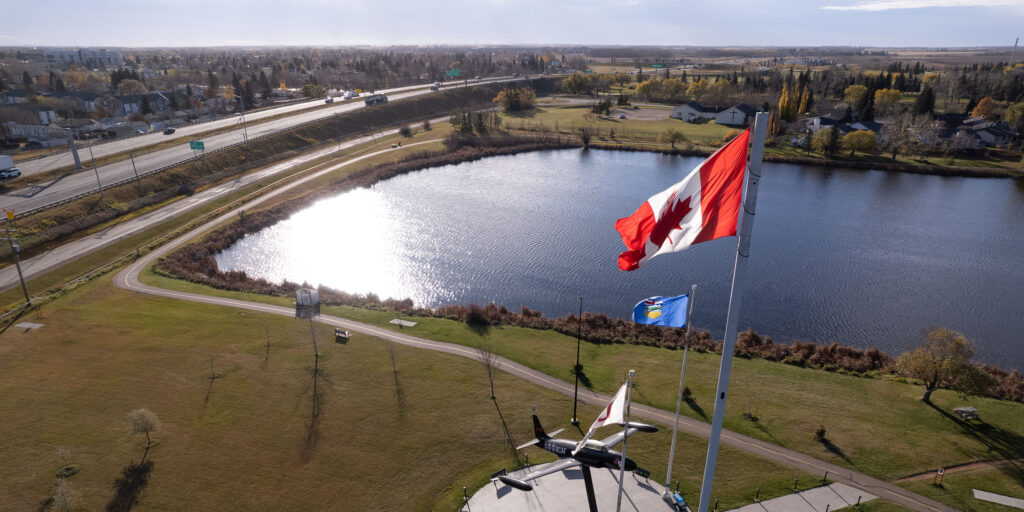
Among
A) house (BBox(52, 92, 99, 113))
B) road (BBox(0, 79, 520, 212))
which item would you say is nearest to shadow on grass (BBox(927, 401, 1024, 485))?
road (BBox(0, 79, 520, 212))

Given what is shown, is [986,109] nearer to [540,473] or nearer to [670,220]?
[540,473]

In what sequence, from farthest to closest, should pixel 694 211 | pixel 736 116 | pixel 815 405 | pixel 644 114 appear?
pixel 644 114 → pixel 736 116 → pixel 815 405 → pixel 694 211

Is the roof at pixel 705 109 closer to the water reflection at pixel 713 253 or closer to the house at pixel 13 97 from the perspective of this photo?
the water reflection at pixel 713 253

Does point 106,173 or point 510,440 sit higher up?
point 106,173

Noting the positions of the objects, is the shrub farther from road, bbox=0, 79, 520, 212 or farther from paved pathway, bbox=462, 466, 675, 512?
road, bbox=0, 79, 520, 212

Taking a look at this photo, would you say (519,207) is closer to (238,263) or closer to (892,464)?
(238,263)

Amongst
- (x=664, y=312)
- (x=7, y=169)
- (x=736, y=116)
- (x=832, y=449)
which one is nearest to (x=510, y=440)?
(x=664, y=312)
